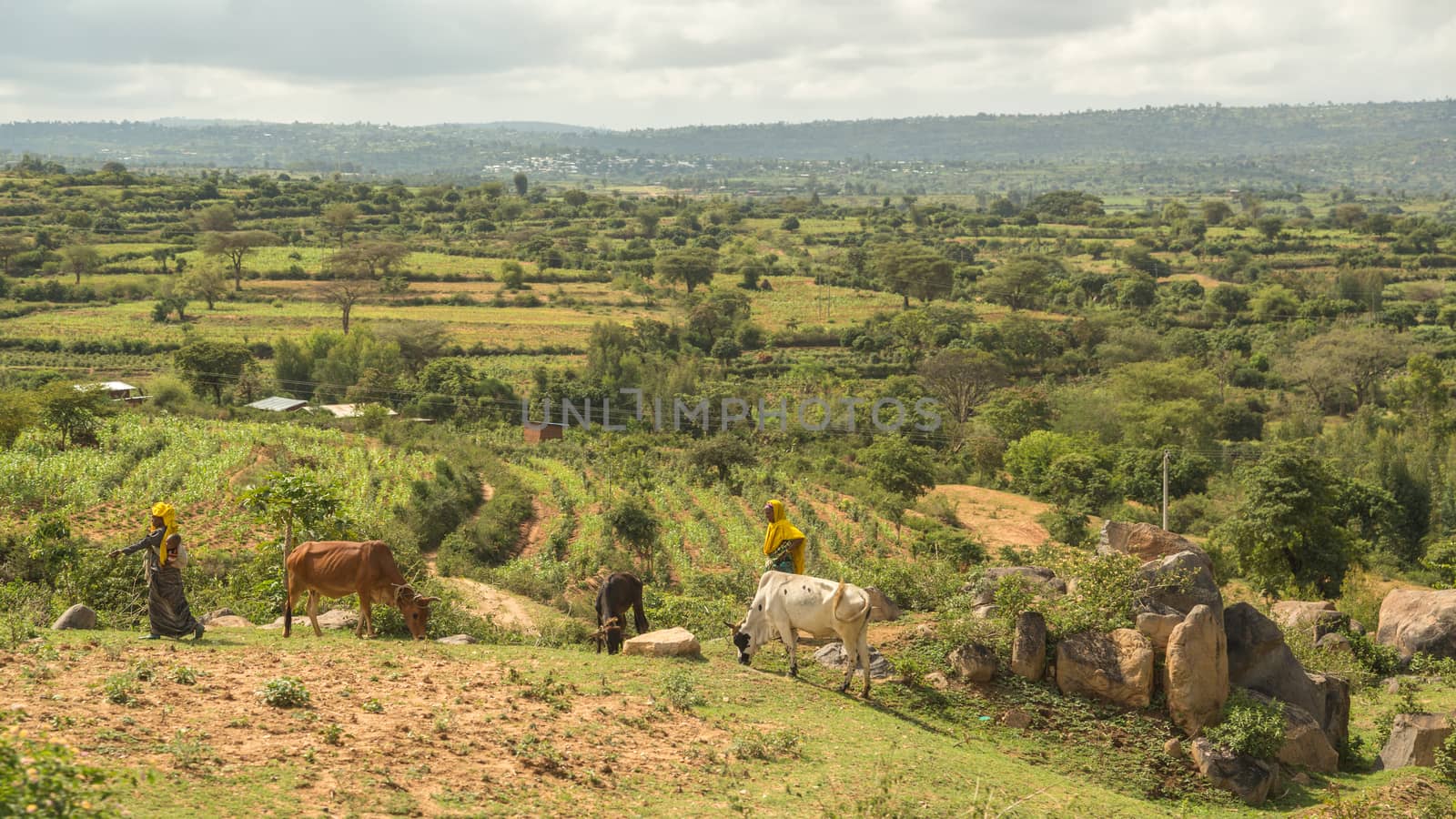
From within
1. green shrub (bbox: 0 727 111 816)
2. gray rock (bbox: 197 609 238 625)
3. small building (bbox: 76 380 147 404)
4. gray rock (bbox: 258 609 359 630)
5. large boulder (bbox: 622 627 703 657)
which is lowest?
small building (bbox: 76 380 147 404)

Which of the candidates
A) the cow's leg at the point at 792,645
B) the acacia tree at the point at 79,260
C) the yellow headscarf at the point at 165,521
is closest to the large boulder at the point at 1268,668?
the cow's leg at the point at 792,645

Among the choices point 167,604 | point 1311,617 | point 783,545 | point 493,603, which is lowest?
point 493,603

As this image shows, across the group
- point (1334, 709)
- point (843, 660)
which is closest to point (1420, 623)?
point (1334, 709)

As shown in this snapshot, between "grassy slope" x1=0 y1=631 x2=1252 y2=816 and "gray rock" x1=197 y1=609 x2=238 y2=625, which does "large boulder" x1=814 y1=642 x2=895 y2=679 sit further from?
"gray rock" x1=197 y1=609 x2=238 y2=625

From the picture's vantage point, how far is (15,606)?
1344 cm

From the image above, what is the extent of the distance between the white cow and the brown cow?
12.0 ft

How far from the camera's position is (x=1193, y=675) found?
444 inches

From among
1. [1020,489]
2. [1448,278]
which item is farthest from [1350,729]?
[1448,278]

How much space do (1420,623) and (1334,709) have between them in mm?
6711

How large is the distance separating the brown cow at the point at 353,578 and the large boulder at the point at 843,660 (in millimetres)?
4435

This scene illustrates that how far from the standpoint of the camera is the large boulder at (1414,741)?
11516 millimetres

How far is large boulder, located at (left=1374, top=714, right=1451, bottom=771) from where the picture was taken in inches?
453

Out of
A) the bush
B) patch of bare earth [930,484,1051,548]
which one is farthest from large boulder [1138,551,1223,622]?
patch of bare earth [930,484,1051,548]

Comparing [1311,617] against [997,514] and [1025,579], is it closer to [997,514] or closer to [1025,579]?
[1025,579]
